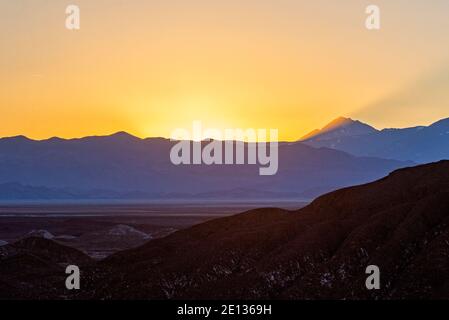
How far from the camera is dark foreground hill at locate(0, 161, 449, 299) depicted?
40.3 meters

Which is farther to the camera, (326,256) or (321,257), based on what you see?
(326,256)

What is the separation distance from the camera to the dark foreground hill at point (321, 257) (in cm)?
4034

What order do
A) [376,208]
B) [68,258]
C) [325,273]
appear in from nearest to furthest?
[325,273] < [376,208] < [68,258]

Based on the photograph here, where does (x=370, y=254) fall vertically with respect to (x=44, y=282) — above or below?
above

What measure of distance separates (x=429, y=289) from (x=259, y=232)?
18.2 metres

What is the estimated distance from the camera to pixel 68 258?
75.8m

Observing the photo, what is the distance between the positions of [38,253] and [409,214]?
1741 inches

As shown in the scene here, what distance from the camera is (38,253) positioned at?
75.8 m

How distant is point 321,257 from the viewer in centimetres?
4597
